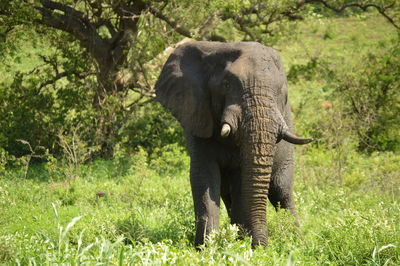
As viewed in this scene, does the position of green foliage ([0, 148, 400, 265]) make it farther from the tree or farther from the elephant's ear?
the tree

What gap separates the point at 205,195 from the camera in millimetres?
7078

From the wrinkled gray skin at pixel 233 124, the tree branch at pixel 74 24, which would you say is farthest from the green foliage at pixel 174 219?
the tree branch at pixel 74 24

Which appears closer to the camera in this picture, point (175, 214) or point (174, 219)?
point (174, 219)

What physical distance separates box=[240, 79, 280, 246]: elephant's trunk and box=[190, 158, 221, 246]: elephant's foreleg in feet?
1.26

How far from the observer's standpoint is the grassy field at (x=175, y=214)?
5.81 metres

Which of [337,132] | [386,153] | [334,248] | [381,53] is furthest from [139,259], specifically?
[381,53]

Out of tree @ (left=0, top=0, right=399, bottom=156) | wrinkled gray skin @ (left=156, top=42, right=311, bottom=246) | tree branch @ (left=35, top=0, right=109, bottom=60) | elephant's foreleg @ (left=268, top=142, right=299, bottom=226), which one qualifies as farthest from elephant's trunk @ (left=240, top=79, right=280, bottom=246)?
tree branch @ (left=35, top=0, right=109, bottom=60)

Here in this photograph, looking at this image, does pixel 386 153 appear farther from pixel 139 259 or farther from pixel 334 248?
pixel 139 259

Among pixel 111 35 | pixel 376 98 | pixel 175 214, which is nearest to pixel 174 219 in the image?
pixel 175 214

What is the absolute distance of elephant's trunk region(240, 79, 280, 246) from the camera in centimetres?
661

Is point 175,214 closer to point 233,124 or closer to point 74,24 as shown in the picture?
point 233,124

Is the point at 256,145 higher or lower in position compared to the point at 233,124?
lower

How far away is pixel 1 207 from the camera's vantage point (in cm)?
882

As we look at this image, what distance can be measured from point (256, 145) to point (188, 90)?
1.15 metres
